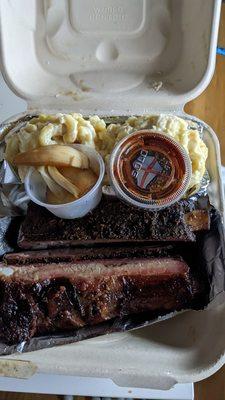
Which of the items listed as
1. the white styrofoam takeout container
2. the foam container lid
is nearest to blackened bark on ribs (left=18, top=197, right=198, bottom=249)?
the white styrofoam takeout container

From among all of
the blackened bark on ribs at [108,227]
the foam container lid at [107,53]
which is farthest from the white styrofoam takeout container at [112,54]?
the blackened bark on ribs at [108,227]

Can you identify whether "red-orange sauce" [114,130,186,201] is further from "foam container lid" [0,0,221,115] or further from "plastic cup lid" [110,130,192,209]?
"foam container lid" [0,0,221,115]

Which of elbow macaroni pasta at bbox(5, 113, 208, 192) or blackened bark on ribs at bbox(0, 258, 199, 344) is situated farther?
elbow macaroni pasta at bbox(5, 113, 208, 192)

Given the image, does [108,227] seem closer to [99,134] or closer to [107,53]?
[99,134]

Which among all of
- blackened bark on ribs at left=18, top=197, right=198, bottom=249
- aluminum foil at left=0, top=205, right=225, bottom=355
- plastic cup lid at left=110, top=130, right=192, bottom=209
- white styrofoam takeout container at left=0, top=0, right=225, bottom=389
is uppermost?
white styrofoam takeout container at left=0, top=0, right=225, bottom=389

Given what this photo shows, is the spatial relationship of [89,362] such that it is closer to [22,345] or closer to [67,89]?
[22,345]

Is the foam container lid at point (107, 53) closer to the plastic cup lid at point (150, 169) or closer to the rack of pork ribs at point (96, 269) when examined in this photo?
the plastic cup lid at point (150, 169)

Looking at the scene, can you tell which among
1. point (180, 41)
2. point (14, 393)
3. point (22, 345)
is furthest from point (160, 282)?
point (180, 41)

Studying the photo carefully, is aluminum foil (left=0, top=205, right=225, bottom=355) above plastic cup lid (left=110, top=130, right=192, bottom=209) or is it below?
below
